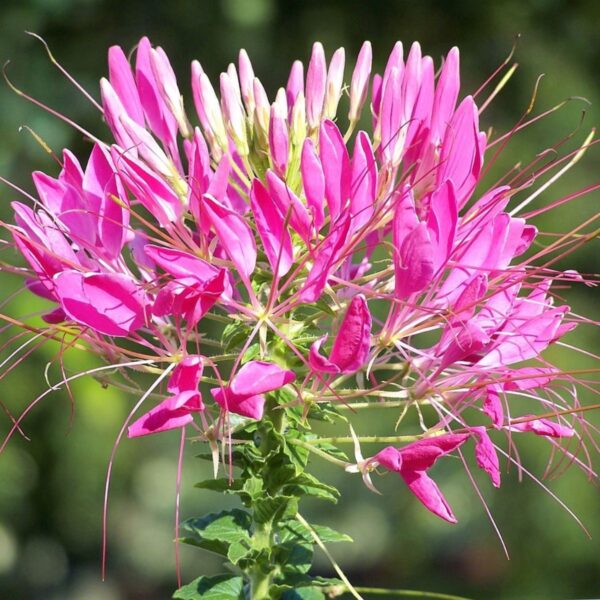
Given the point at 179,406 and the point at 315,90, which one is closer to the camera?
the point at 179,406

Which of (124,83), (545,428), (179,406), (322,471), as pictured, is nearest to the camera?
(179,406)

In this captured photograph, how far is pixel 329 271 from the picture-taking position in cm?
95

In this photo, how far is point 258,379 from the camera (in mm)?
891

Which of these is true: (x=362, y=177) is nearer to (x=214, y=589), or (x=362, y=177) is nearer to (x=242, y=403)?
(x=242, y=403)

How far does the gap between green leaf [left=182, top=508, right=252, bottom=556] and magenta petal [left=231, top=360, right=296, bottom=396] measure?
20cm

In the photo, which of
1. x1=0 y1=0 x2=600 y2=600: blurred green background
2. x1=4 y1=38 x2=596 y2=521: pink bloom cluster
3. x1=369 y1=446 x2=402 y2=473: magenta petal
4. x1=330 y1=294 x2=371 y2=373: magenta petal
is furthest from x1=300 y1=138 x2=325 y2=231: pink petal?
x1=0 y1=0 x2=600 y2=600: blurred green background

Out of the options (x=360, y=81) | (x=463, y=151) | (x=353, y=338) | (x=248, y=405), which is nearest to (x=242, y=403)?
(x=248, y=405)

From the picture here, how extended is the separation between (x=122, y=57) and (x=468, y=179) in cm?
37

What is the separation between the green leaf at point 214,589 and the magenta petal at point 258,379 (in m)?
0.23

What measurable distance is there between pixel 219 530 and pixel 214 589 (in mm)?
55

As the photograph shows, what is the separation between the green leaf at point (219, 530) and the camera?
1.02 metres

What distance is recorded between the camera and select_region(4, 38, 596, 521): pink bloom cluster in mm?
916

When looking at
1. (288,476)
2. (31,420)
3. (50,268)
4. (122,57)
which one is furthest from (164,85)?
(31,420)

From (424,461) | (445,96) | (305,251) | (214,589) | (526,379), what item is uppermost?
(445,96)
